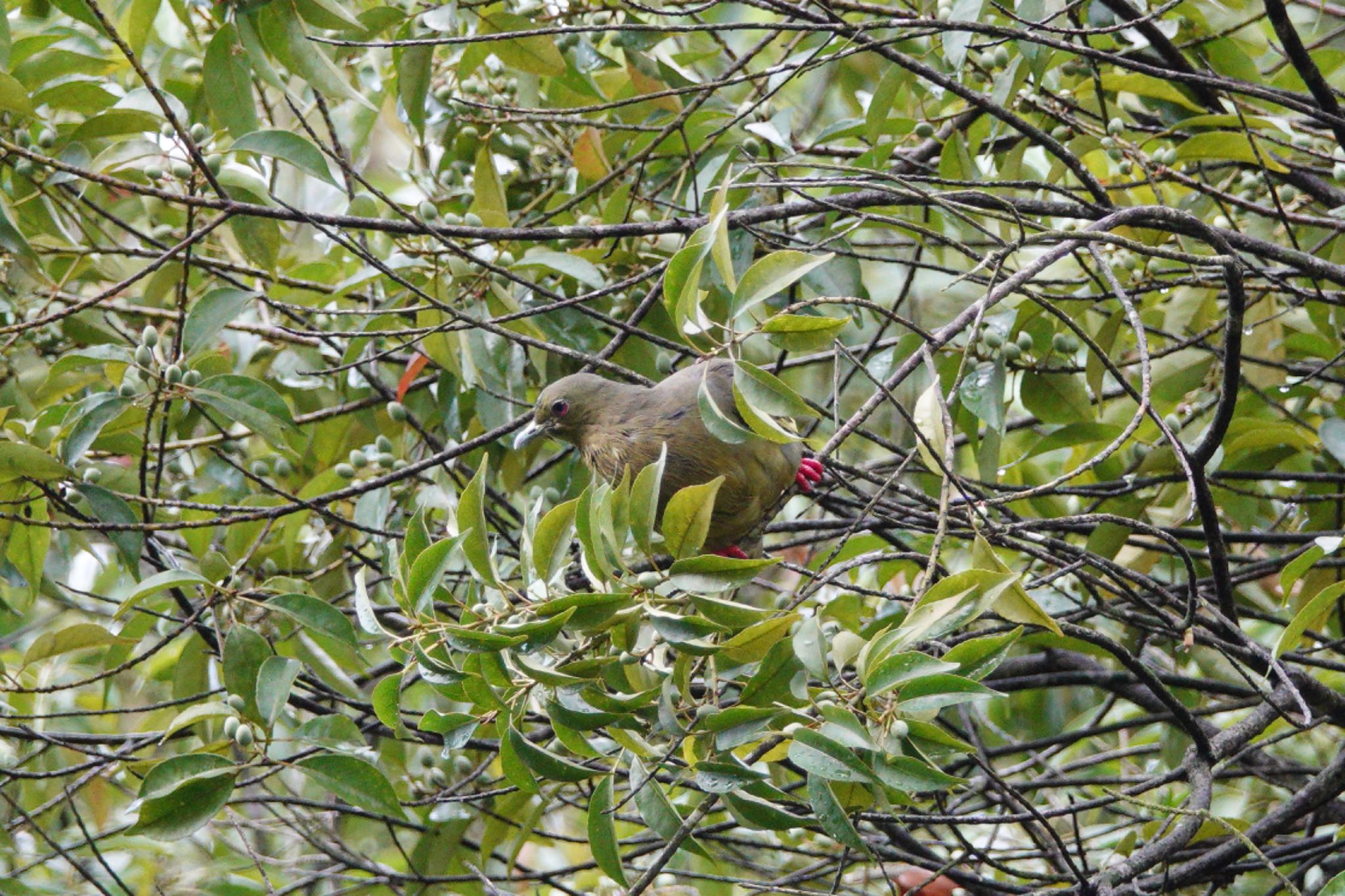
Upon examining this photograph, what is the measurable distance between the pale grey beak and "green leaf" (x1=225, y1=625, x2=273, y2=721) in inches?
44.0

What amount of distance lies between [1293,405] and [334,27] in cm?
352

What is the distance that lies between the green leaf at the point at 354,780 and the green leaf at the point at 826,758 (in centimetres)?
129

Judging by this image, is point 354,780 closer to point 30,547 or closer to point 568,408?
point 30,547

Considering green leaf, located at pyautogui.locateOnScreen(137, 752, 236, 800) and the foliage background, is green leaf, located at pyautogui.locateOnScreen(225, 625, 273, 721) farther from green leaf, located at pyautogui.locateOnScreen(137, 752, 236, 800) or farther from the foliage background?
green leaf, located at pyautogui.locateOnScreen(137, 752, 236, 800)

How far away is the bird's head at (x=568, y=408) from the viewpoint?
14.0ft

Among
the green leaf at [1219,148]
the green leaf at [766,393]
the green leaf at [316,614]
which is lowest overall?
the green leaf at [316,614]

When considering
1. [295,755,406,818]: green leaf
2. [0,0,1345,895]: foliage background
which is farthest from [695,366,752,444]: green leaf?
[295,755,406,818]: green leaf

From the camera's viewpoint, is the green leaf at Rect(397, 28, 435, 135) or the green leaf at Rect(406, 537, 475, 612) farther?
the green leaf at Rect(397, 28, 435, 135)

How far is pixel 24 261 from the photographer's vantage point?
152 inches

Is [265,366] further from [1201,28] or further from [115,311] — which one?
[1201,28]

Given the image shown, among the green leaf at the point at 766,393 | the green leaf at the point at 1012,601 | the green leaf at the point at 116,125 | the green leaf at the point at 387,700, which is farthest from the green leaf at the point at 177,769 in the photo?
the green leaf at the point at 116,125

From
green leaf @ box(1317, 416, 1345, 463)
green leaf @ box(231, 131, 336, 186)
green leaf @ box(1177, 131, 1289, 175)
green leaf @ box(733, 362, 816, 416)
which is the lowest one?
green leaf @ box(1317, 416, 1345, 463)

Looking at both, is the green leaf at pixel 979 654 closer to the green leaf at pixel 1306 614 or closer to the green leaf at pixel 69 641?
A: the green leaf at pixel 1306 614

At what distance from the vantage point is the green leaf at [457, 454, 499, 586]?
2564mm
